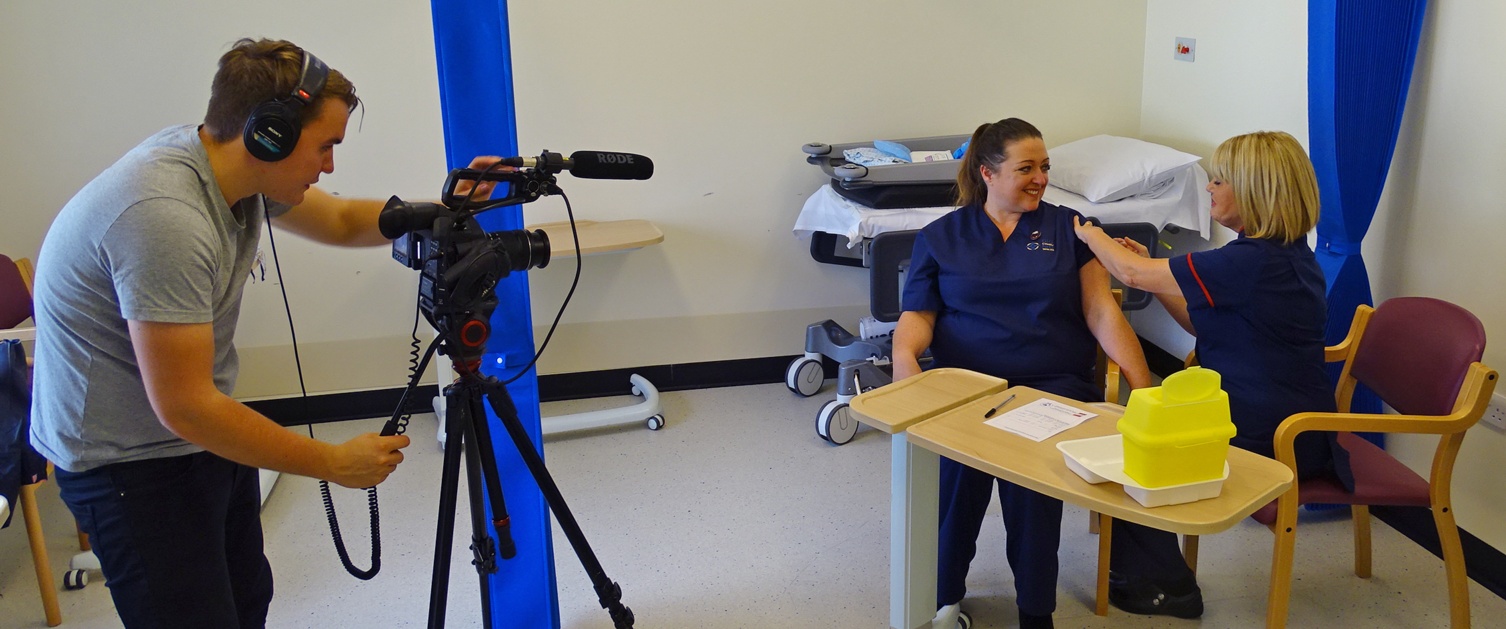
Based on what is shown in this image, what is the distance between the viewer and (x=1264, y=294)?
2.10 m

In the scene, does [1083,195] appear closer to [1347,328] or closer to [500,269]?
[1347,328]

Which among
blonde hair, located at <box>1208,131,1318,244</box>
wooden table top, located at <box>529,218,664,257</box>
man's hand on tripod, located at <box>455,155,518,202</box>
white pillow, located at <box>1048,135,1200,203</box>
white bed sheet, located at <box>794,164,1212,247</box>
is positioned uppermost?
man's hand on tripod, located at <box>455,155,518,202</box>

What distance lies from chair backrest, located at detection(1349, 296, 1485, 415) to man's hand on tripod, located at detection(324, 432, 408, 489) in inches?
79.0

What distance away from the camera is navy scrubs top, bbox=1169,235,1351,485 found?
6.88 ft

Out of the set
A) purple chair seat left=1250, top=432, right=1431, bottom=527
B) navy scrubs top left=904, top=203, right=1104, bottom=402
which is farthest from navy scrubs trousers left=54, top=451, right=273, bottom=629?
purple chair seat left=1250, top=432, right=1431, bottom=527

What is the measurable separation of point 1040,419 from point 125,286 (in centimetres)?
141

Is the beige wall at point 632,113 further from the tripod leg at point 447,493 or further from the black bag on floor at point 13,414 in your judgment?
the tripod leg at point 447,493

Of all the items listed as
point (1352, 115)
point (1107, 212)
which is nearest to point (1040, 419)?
point (1352, 115)

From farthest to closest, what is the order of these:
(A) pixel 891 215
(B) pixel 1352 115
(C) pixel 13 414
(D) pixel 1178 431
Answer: (A) pixel 891 215 → (B) pixel 1352 115 → (C) pixel 13 414 → (D) pixel 1178 431

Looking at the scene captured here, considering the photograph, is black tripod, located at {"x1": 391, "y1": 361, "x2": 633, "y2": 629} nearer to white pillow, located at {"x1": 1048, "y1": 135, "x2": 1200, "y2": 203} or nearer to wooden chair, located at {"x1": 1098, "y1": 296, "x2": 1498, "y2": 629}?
wooden chair, located at {"x1": 1098, "y1": 296, "x2": 1498, "y2": 629}

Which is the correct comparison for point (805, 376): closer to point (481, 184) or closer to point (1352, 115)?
point (1352, 115)

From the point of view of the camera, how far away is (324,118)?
1436mm

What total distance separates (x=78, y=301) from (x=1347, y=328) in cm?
276

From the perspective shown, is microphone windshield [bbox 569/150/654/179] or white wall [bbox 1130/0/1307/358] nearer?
microphone windshield [bbox 569/150/654/179]
